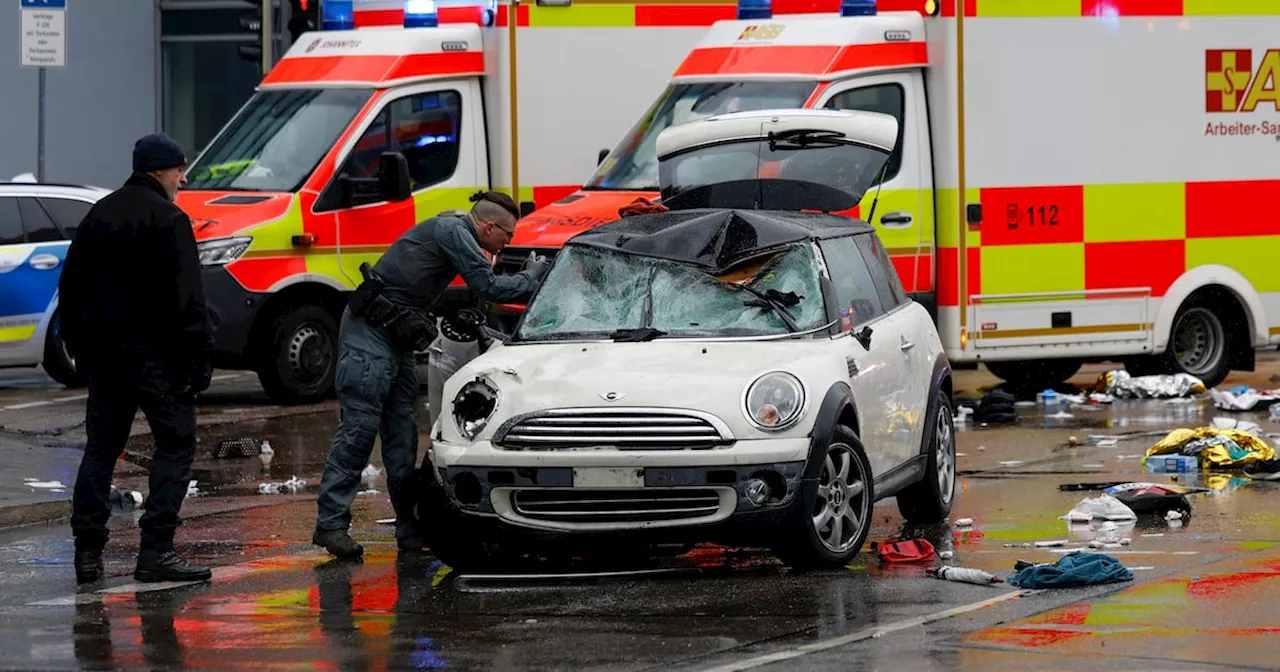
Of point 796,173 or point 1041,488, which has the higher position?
point 796,173

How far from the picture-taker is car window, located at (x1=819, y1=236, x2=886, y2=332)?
937 cm

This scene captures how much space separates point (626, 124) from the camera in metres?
16.4

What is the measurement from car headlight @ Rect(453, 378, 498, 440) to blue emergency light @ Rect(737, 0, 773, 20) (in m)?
7.32

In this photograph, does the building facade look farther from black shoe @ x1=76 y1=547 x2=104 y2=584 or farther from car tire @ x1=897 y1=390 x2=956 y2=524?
black shoe @ x1=76 y1=547 x2=104 y2=584

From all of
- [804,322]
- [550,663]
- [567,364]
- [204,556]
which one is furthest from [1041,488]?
[550,663]

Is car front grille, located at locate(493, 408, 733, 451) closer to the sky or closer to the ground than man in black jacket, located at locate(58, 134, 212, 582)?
closer to the ground

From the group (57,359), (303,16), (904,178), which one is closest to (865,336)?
(904,178)

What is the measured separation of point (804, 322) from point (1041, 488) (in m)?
2.58

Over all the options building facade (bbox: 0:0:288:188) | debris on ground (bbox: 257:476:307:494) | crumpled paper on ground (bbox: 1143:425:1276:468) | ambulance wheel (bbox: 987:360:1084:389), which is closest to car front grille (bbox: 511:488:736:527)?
debris on ground (bbox: 257:476:307:494)

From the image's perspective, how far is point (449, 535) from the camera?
8703 mm

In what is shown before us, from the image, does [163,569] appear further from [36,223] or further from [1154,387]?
[1154,387]

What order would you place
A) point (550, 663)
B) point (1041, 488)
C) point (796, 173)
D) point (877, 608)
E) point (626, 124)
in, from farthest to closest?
point (626, 124) < point (796, 173) < point (1041, 488) < point (877, 608) < point (550, 663)

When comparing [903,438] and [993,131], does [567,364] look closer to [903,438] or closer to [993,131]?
[903,438]

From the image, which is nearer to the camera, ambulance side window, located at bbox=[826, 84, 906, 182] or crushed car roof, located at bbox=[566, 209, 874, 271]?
crushed car roof, located at bbox=[566, 209, 874, 271]
